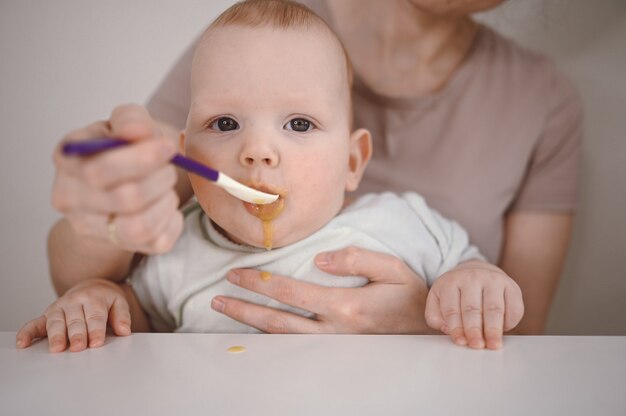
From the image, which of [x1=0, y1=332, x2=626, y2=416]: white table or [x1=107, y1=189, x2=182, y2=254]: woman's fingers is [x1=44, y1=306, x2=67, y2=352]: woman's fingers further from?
[x1=107, y1=189, x2=182, y2=254]: woman's fingers

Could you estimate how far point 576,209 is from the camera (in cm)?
113

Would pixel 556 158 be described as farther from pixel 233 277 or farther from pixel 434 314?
pixel 233 277

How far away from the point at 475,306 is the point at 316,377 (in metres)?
0.22

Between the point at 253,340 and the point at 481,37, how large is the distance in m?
0.77

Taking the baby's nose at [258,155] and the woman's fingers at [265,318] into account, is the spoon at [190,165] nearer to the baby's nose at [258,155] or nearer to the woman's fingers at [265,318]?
the baby's nose at [258,155]

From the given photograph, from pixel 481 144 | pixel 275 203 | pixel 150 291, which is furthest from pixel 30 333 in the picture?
pixel 481 144

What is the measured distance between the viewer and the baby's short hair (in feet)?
2.32

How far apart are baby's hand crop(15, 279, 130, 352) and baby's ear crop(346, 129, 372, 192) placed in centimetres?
35

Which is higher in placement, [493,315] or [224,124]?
[224,124]

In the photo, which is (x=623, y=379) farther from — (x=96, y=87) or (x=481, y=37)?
(x=96, y=87)

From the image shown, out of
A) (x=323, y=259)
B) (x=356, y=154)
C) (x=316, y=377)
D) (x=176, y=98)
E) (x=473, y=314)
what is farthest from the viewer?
(x=176, y=98)

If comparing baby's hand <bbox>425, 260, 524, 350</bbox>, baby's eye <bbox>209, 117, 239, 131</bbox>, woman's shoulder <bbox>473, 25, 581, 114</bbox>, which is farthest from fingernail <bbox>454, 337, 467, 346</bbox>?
woman's shoulder <bbox>473, 25, 581, 114</bbox>

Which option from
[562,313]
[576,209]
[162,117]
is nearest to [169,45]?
[162,117]

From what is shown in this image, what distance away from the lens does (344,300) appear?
0.72 metres
